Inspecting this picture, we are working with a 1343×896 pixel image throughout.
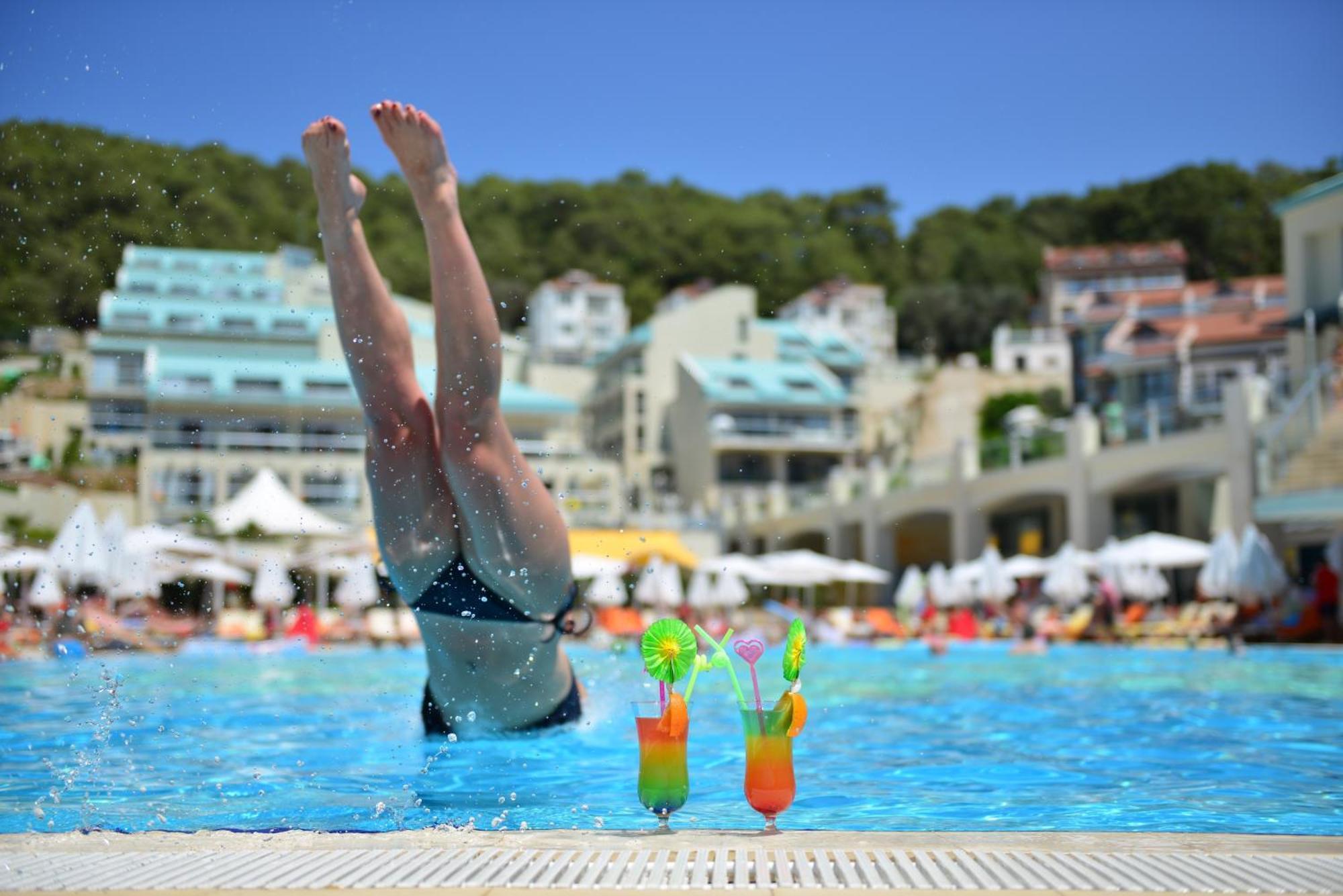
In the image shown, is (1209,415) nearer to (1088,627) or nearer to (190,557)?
(1088,627)

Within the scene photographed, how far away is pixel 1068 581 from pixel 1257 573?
5081mm

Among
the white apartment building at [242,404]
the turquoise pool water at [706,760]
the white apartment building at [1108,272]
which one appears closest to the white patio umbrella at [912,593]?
the white apartment building at [242,404]

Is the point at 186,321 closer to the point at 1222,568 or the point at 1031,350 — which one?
the point at 1222,568

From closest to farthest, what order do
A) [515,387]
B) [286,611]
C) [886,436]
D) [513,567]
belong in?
[513,567] < [286,611] < [515,387] < [886,436]

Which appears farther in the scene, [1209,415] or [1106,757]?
[1209,415]

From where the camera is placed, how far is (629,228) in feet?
135

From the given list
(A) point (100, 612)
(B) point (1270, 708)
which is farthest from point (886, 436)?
(B) point (1270, 708)

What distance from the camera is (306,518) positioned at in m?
25.5

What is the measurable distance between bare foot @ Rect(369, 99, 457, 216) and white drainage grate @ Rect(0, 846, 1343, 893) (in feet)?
9.40

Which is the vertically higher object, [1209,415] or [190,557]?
[1209,415]

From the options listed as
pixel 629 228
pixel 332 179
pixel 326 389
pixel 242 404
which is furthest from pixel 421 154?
pixel 326 389

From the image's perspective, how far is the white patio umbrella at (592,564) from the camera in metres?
25.8

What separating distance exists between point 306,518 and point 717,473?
1189 inches

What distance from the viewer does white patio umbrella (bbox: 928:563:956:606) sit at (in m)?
27.9
